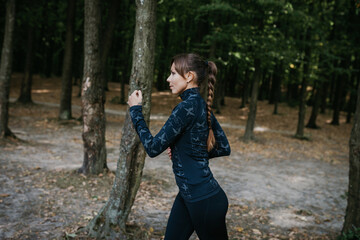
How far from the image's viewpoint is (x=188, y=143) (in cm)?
224

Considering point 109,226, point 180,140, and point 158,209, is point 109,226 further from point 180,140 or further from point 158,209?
point 180,140

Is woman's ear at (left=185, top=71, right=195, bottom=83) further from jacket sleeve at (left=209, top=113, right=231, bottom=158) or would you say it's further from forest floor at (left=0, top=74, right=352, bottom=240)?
forest floor at (left=0, top=74, right=352, bottom=240)

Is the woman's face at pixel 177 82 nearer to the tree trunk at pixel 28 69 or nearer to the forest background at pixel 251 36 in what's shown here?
the forest background at pixel 251 36

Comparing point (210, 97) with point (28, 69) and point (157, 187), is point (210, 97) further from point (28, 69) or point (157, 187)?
point (28, 69)

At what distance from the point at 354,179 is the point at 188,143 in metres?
3.28

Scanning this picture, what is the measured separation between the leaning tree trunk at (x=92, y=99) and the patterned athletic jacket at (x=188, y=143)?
192 inches

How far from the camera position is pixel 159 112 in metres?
23.1

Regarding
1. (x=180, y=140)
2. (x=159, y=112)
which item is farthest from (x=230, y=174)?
(x=159, y=112)

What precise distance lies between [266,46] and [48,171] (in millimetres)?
9845

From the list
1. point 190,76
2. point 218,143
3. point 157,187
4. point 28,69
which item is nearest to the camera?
point 190,76

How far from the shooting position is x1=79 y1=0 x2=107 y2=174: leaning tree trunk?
6.92 meters

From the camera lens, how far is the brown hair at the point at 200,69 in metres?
2.32

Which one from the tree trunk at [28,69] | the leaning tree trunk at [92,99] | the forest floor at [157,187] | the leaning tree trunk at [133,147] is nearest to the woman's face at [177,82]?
the leaning tree trunk at [133,147]

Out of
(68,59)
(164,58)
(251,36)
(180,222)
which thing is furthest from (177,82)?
(164,58)
